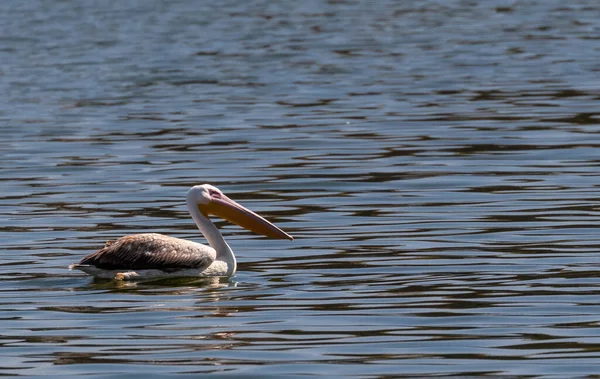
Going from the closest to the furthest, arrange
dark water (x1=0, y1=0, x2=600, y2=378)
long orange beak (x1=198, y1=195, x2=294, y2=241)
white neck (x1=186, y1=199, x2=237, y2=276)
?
1. dark water (x1=0, y1=0, x2=600, y2=378)
2. white neck (x1=186, y1=199, x2=237, y2=276)
3. long orange beak (x1=198, y1=195, x2=294, y2=241)

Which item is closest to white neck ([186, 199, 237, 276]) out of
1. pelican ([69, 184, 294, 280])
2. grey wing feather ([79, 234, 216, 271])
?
pelican ([69, 184, 294, 280])

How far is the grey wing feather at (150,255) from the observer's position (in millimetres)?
11375

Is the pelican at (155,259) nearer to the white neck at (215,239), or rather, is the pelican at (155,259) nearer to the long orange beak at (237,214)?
the white neck at (215,239)

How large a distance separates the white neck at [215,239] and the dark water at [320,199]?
140 mm

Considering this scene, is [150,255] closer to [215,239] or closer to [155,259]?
[155,259]

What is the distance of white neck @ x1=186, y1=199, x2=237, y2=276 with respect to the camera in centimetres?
1169

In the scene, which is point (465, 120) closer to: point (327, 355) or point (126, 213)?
point (126, 213)

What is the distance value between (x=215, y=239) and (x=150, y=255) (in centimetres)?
72

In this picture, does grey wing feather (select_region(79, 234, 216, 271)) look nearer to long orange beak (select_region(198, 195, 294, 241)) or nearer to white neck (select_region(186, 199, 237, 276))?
white neck (select_region(186, 199, 237, 276))

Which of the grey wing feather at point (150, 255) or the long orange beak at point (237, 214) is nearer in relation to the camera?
the grey wing feather at point (150, 255)

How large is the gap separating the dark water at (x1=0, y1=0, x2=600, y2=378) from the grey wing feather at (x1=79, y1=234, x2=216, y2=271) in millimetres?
153

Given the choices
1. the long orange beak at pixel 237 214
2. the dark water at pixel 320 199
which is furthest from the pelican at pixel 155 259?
the long orange beak at pixel 237 214

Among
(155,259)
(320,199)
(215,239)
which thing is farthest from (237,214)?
(320,199)

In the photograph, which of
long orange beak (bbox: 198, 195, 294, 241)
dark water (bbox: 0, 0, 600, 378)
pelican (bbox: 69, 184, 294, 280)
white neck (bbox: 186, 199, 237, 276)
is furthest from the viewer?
long orange beak (bbox: 198, 195, 294, 241)
